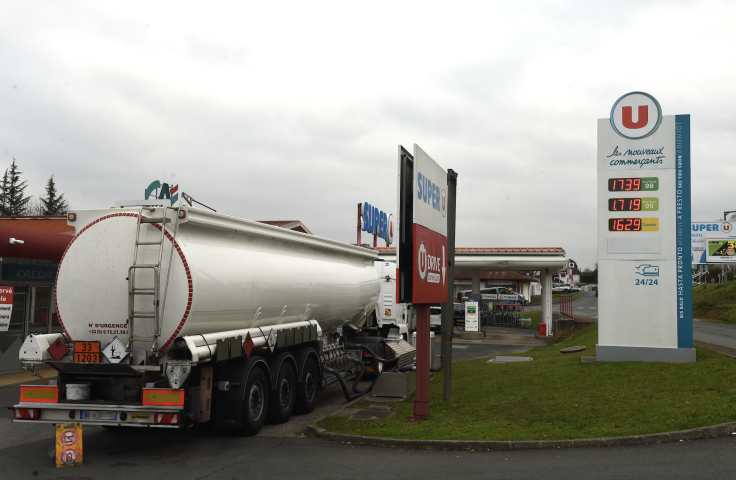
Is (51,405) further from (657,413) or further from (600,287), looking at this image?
(600,287)

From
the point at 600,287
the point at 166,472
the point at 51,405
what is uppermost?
the point at 600,287

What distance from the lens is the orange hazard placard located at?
758 cm

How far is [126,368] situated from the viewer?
7.60m

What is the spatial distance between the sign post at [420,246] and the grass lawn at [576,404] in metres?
1.07

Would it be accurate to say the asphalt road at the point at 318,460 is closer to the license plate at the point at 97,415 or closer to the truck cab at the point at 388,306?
the license plate at the point at 97,415

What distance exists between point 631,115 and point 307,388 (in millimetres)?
9779

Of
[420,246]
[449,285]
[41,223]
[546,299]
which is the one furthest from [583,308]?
[420,246]

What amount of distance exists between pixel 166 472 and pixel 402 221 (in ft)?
16.3

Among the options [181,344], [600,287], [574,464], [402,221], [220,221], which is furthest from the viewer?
[600,287]

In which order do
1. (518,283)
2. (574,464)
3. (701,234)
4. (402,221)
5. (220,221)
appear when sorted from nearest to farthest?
(574,464) → (220,221) → (402,221) → (701,234) → (518,283)

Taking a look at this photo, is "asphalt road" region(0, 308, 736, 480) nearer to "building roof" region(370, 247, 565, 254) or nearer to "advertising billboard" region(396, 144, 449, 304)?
"advertising billboard" region(396, 144, 449, 304)

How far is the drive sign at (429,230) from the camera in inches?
388

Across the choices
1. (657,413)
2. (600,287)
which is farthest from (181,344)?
(600,287)

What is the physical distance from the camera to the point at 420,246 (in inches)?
389
